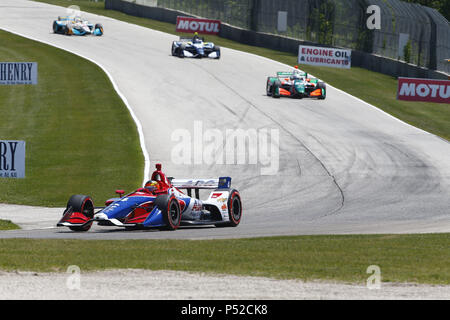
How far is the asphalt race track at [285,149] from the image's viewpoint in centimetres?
1900

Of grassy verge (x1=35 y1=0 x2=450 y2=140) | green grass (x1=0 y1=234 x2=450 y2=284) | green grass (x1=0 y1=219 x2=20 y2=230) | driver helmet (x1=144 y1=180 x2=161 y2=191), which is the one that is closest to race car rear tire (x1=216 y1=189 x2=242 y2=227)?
driver helmet (x1=144 y1=180 x2=161 y2=191)

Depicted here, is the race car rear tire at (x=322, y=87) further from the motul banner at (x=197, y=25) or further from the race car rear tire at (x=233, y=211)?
the race car rear tire at (x=233, y=211)

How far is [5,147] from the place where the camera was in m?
16.3

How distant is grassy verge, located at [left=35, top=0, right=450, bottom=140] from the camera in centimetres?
3903

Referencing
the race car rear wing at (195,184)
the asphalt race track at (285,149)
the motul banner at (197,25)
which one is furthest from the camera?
the motul banner at (197,25)

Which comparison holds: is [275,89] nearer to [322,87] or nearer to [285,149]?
[322,87]

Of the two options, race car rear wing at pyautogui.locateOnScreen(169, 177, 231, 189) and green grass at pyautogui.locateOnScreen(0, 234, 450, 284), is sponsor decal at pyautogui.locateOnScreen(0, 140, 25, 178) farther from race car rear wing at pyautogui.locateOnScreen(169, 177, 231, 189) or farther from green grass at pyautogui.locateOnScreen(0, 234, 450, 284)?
race car rear wing at pyautogui.locateOnScreen(169, 177, 231, 189)

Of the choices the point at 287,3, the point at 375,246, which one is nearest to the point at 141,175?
the point at 375,246

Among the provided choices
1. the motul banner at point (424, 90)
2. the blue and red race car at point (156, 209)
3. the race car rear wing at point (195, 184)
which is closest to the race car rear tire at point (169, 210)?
the blue and red race car at point (156, 209)

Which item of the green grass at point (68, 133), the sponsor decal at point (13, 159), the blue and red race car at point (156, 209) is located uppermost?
the sponsor decal at point (13, 159)

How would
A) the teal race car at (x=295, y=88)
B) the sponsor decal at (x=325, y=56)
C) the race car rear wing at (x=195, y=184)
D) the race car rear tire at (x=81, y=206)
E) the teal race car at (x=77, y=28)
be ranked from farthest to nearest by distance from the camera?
the teal race car at (x=77, y=28)
the sponsor decal at (x=325, y=56)
the teal race car at (x=295, y=88)
the race car rear wing at (x=195, y=184)
the race car rear tire at (x=81, y=206)

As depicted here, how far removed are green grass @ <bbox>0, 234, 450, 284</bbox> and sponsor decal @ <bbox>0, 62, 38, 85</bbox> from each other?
4180mm

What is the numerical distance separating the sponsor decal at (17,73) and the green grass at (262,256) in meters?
4.18

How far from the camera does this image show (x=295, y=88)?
4156 cm
